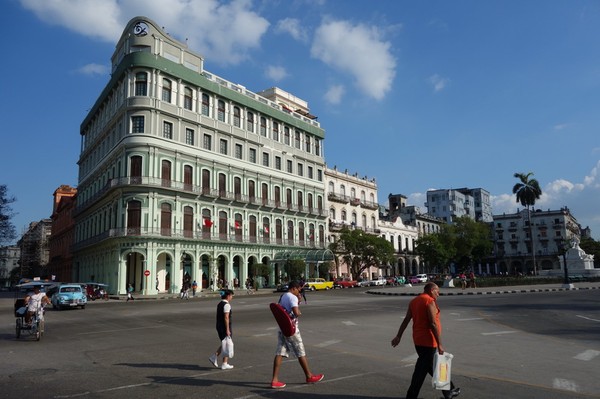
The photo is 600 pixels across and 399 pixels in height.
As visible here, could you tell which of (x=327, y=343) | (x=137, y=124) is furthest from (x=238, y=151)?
(x=327, y=343)

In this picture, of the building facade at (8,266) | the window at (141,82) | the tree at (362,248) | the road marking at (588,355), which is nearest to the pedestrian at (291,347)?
the road marking at (588,355)

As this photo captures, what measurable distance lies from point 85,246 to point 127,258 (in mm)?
13477

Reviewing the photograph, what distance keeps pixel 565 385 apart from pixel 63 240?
82.3 metres

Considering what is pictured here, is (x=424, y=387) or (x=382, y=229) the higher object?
(x=382, y=229)

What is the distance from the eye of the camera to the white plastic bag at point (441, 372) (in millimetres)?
5979

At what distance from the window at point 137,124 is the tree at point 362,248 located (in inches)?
1148

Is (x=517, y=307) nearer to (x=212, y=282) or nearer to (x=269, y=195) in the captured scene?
(x=212, y=282)

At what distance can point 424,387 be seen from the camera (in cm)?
739

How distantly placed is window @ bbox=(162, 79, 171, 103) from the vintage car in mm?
25119

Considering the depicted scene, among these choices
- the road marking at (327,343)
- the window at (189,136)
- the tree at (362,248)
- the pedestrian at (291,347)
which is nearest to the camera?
the pedestrian at (291,347)

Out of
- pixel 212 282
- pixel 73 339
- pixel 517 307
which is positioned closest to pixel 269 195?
pixel 212 282

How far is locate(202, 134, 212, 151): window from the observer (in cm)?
5138

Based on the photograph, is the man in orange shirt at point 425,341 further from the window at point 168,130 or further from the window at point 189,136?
the window at point 189,136

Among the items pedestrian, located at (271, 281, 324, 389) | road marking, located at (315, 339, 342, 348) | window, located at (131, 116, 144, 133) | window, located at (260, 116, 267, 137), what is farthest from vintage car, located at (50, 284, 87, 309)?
window, located at (260, 116, 267, 137)
